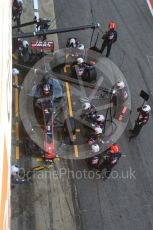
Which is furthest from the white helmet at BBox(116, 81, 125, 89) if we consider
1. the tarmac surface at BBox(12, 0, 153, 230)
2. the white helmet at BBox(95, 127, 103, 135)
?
the white helmet at BBox(95, 127, 103, 135)

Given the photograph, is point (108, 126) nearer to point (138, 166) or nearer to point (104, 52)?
point (138, 166)

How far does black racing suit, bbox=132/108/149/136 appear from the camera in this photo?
611 inches

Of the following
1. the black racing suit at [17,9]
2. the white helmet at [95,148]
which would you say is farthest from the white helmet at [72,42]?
the white helmet at [95,148]

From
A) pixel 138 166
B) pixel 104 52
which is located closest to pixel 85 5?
pixel 104 52

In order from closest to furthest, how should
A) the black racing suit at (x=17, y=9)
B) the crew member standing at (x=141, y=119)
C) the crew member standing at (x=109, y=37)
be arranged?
1. the crew member standing at (x=141, y=119)
2. the crew member standing at (x=109, y=37)
3. the black racing suit at (x=17, y=9)

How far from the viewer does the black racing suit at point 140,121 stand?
15.5 meters

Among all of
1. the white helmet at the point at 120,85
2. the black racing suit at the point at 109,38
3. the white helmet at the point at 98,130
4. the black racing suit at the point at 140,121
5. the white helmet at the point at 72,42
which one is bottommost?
the white helmet at the point at 98,130

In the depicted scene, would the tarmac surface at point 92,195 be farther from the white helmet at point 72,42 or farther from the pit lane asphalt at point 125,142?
the white helmet at point 72,42

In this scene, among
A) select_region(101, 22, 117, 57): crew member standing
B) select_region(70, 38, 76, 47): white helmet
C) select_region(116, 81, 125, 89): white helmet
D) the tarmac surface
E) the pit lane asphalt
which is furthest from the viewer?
select_region(101, 22, 117, 57): crew member standing

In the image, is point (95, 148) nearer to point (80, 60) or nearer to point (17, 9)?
point (80, 60)

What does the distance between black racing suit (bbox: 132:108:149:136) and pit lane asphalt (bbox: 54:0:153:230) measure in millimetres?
462

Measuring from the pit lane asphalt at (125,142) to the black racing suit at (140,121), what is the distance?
0.46 metres

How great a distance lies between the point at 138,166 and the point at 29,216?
4696mm

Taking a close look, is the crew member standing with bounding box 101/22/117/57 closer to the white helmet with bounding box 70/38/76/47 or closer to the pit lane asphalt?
the pit lane asphalt
